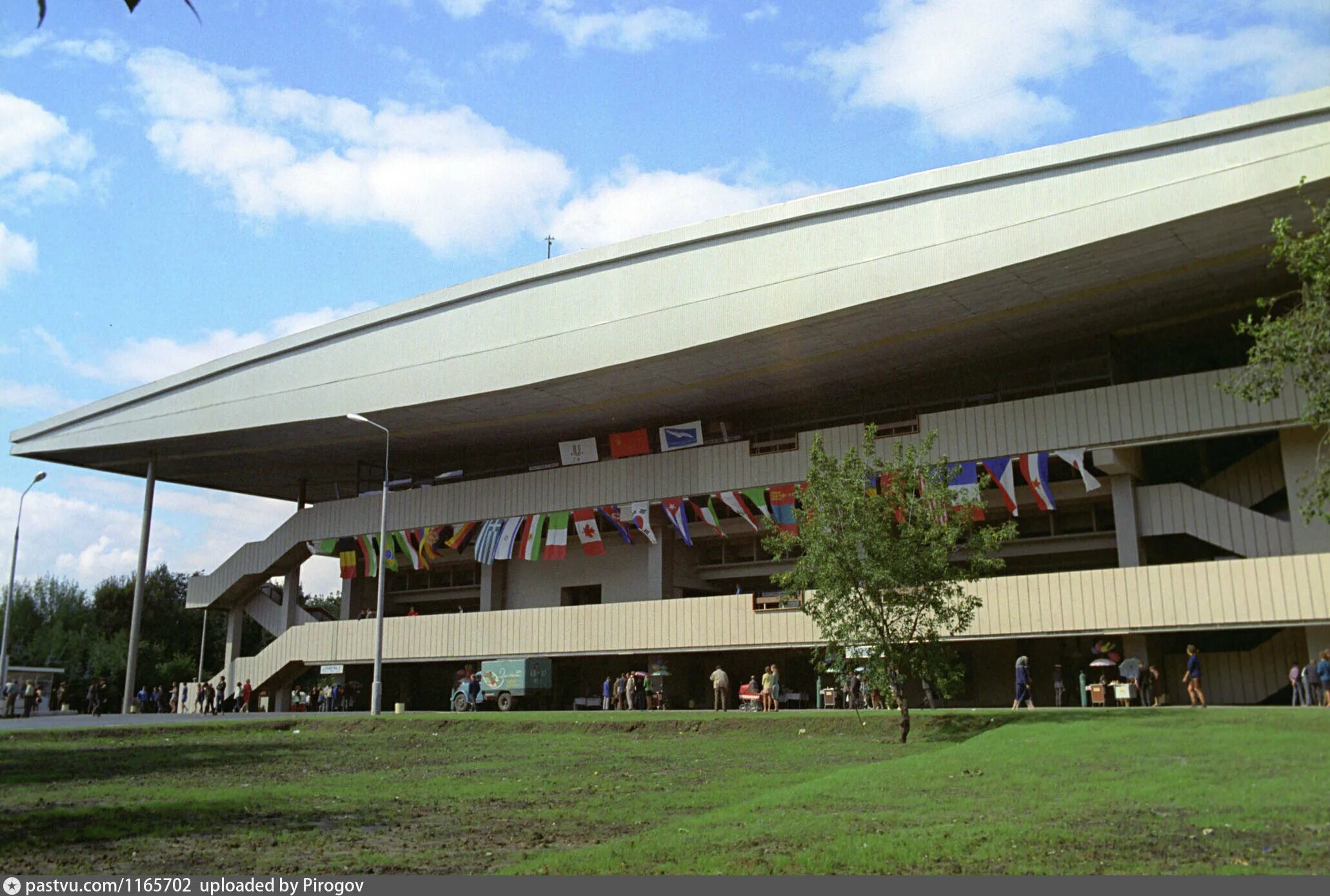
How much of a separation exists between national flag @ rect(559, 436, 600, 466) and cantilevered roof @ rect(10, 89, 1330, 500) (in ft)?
2.56

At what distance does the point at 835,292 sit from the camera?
28.1 meters

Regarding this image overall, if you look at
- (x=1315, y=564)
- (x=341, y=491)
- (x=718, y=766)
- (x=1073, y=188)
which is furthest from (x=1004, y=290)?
(x=341, y=491)

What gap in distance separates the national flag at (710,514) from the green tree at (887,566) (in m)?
14.9

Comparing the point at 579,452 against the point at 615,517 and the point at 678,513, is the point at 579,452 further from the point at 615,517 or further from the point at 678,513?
the point at 678,513

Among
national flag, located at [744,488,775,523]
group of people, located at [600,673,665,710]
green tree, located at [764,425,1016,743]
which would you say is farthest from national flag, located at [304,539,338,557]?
green tree, located at [764,425,1016,743]

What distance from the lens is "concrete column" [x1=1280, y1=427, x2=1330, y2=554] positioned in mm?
26547

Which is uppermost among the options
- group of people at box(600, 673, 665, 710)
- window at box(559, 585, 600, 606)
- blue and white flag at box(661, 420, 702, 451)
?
blue and white flag at box(661, 420, 702, 451)

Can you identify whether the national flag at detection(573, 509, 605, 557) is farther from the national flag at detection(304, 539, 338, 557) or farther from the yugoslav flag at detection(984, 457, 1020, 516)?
the yugoslav flag at detection(984, 457, 1020, 516)

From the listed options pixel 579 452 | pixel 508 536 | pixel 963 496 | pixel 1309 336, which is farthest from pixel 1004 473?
pixel 508 536

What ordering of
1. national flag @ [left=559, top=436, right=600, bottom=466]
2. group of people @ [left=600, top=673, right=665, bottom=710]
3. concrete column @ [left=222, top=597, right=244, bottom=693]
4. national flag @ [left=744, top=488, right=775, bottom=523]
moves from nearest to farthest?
1. group of people @ [left=600, top=673, right=665, bottom=710]
2. national flag @ [left=744, top=488, right=775, bottom=523]
3. national flag @ [left=559, top=436, right=600, bottom=466]
4. concrete column @ [left=222, top=597, right=244, bottom=693]

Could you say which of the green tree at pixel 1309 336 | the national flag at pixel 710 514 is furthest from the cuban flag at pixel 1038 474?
the green tree at pixel 1309 336

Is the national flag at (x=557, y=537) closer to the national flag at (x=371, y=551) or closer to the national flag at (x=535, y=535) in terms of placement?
the national flag at (x=535, y=535)

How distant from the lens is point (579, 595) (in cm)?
4400

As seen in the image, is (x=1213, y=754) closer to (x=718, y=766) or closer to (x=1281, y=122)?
(x=718, y=766)
